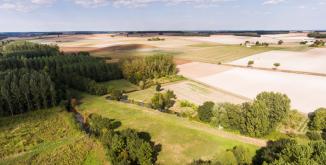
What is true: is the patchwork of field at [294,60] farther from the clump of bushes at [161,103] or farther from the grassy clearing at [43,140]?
the grassy clearing at [43,140]

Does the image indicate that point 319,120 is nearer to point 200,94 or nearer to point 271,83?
point 271,83

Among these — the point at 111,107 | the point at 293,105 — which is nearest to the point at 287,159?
the point at 293,105

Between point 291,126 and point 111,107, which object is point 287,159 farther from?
point 111,107

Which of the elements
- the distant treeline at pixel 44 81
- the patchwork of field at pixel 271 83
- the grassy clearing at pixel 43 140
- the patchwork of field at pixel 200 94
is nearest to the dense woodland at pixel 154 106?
the distant treeline at pixel 44 81

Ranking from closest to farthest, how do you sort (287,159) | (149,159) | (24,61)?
(287,159), (149,159), (24,61)

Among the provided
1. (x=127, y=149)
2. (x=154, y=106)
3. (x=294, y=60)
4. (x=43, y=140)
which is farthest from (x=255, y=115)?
(x=294, y=60)

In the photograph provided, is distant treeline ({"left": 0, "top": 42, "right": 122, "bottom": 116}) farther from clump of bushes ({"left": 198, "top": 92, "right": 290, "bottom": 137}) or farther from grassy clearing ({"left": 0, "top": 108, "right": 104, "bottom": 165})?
clump of bushes ({"left": 198, "top": 92, "right": 290, "bottom": 137})
